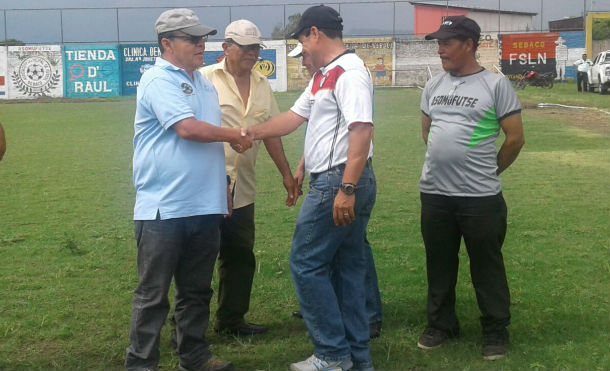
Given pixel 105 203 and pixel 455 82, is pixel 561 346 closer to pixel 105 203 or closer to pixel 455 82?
pixel 455 82

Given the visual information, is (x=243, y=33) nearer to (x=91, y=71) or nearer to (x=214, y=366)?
(x=214, y=366)

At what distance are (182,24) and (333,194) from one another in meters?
1.14

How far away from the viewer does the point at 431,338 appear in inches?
188

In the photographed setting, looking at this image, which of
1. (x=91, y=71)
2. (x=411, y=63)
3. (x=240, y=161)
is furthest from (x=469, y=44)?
(x=411, y=63)

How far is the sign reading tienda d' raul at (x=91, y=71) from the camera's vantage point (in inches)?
1543

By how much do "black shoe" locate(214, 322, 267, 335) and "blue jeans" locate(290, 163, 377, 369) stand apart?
2.99ft

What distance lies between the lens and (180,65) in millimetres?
4227

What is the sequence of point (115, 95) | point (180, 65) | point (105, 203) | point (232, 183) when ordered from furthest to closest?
1. point (115, 95)
2. point (105, 203)
3. point (232, 183)
4. point (180, 65)

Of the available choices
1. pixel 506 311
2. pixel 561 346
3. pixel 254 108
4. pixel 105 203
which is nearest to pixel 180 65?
pixel 254 108

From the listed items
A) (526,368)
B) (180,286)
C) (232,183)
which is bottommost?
(526,368)

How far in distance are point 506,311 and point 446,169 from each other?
2.85ft

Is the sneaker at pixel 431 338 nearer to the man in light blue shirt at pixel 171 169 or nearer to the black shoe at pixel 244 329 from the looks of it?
the black shoe at pixel 244 329

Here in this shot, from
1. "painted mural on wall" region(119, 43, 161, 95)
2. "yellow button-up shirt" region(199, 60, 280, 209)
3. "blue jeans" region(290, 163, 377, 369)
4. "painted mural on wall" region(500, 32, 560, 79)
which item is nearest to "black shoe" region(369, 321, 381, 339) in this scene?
"blue jeans" region(290, 163, 377, 369)

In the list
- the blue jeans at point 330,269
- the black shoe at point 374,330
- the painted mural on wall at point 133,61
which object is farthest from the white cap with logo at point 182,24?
the painted mural on wall at point 133,61
